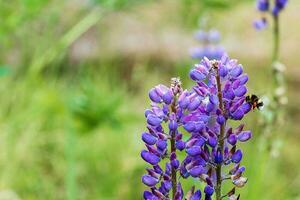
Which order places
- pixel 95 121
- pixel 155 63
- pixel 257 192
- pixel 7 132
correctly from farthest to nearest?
pixel 155 63
pixel 7 132
pixel 95 121
pixel 257 192

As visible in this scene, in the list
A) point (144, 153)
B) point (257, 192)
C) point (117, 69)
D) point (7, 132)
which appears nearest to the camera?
point (144, 153)

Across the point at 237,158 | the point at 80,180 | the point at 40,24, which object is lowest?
the point at 237,158

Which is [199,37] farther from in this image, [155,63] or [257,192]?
[155,63]

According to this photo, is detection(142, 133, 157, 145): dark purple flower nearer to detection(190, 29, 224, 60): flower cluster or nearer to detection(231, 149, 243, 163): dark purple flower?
detection(231, 149, 243, 163): dark purple flower

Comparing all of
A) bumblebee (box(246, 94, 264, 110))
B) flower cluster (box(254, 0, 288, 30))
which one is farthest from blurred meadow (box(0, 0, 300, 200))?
bumblebee (box(246, 94, 264, 110))

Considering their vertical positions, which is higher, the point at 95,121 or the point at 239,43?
the point at 239,43

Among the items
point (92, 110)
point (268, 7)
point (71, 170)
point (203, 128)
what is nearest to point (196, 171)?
point (203, 128)

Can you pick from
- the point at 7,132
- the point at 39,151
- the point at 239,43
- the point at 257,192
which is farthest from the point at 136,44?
the point at 257,192
